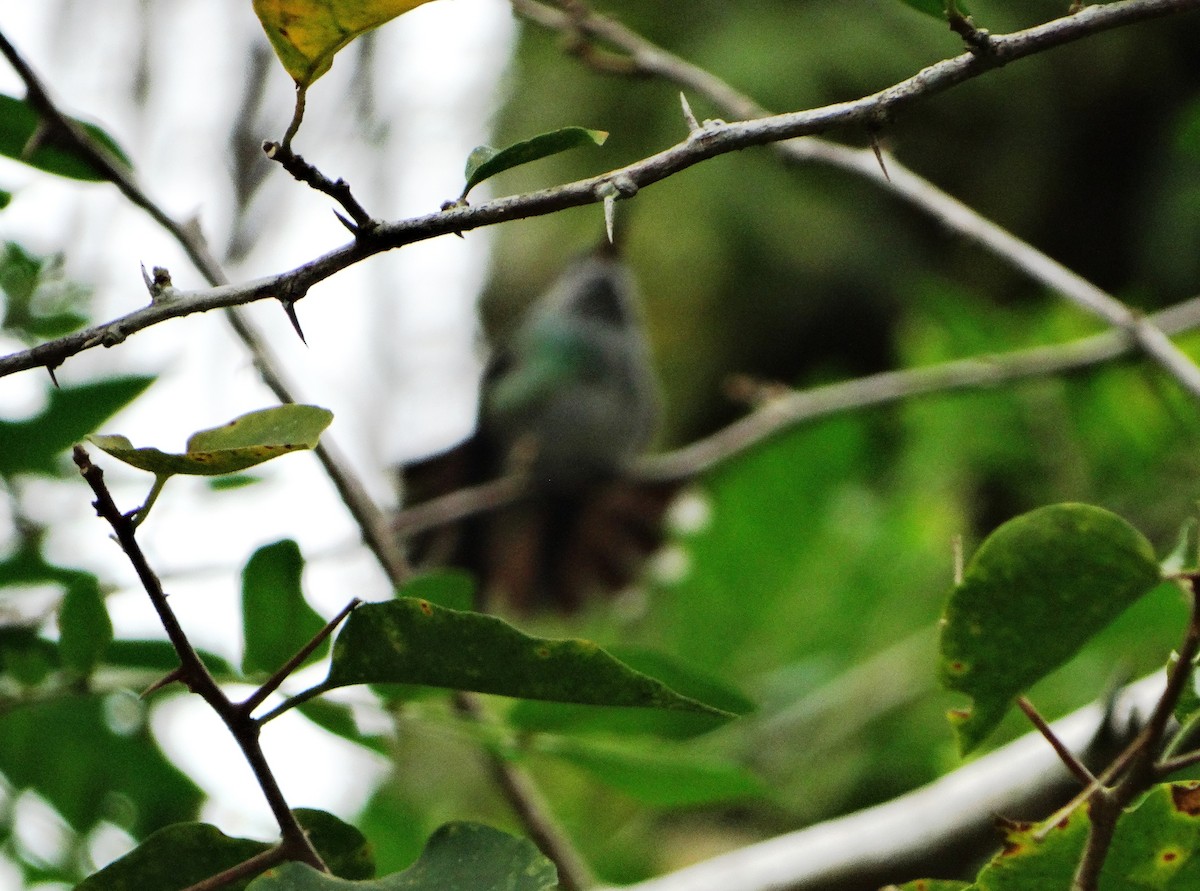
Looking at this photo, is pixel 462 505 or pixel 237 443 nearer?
pixel 237 443

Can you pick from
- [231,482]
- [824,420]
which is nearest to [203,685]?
[231,482]

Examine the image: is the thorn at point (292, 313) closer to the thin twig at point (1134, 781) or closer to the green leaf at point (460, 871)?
the green leaf at point (460, 871)

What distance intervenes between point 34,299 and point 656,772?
28.5 inches

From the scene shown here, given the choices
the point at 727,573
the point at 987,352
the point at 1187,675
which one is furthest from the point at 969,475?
the point at 1187,675

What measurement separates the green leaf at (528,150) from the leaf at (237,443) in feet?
0.37

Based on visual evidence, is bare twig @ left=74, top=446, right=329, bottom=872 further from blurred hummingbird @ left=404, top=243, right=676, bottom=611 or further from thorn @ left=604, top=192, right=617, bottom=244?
blurred hummingbird @ left=404, top=243, right=676, bottom=611

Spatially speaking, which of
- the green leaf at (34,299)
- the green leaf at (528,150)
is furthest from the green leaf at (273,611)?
the green leaf at (34,299)

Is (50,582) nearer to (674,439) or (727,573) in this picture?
(727,573)

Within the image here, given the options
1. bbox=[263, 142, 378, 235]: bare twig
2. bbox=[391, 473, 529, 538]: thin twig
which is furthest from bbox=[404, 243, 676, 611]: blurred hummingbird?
bbox=[263, 142, 378, 235]: bare twig

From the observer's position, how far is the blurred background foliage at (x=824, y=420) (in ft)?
4.02

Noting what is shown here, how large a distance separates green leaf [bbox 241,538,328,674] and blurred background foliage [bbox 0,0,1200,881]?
0.10 metres

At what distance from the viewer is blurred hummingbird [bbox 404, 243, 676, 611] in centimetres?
264

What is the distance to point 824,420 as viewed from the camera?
6.70 feet

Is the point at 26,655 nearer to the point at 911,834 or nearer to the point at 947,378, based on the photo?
the point at 911,834
